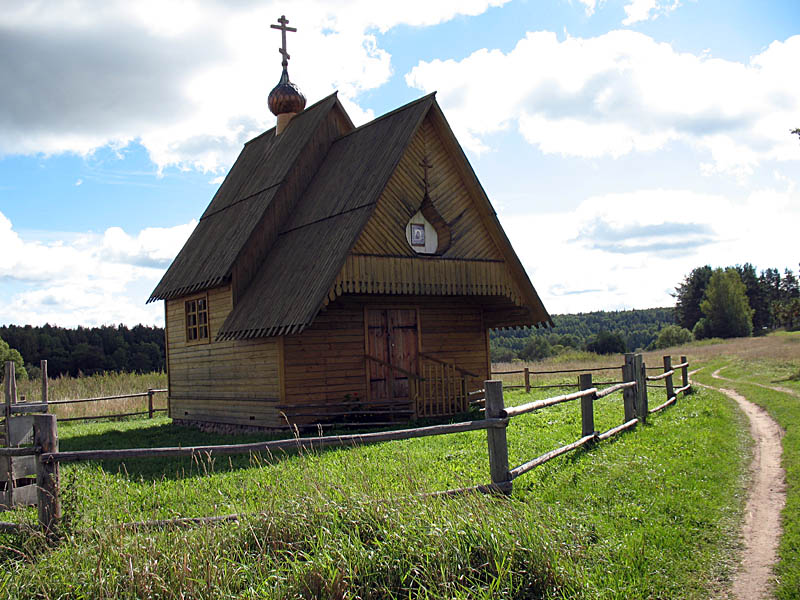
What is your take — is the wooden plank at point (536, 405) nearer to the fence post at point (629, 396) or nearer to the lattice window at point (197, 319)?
the fence post at point (629, 396)

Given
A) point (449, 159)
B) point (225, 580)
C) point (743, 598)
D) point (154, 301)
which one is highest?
point (449, 159)

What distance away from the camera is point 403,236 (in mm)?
17062

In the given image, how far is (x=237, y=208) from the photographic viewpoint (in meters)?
22.1

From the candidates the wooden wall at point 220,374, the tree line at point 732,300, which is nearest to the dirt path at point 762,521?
the wooden wall at point 220,374

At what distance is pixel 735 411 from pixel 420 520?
41.6 feet

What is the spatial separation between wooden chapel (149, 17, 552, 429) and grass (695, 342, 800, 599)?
6212 mm

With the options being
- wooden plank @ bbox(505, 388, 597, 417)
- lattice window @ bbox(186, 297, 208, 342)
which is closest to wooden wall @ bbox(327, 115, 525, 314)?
lattice window @ bbox(186, 297, 208, 342)

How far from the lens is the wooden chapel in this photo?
16.6m

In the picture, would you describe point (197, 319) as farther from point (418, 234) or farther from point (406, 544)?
point (406, 544)

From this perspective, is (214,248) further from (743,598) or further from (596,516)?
(743,598)

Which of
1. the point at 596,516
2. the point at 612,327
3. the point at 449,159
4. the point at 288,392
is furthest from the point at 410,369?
the point at 612,327

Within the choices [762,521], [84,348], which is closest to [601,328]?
[84,348]

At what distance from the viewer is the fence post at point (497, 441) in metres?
7.73

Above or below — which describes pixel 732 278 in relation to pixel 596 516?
above
